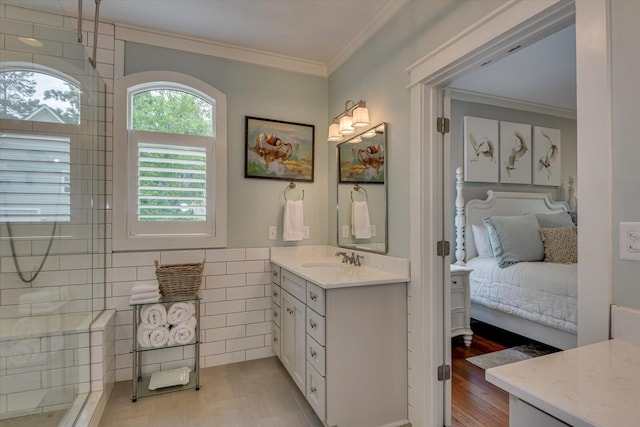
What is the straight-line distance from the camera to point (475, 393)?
90.0 inches

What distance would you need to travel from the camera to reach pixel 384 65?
2279 millimetres

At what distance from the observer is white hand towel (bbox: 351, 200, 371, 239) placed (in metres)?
2.48

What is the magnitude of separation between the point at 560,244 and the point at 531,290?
0.84m

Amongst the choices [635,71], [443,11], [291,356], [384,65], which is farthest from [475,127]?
[291,356]

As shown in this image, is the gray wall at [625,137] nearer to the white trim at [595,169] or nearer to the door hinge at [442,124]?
the white trim at [595,169]

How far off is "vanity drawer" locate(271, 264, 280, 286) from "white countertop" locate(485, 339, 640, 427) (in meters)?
2.08

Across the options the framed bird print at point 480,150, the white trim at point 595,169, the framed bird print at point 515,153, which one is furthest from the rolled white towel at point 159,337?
the framed bird print at point 515,153

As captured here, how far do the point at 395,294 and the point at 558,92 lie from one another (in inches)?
131

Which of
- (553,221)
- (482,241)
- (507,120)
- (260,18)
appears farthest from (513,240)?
(260,18)

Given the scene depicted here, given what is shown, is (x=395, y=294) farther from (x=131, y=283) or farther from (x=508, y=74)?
(x=508, y=74)

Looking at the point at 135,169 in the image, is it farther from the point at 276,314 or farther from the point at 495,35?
the point at 495,35

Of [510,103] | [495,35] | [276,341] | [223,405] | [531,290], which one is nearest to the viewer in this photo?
[495,35]

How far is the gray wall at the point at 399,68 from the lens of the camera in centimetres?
172

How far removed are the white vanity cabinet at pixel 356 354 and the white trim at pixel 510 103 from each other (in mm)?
2651
